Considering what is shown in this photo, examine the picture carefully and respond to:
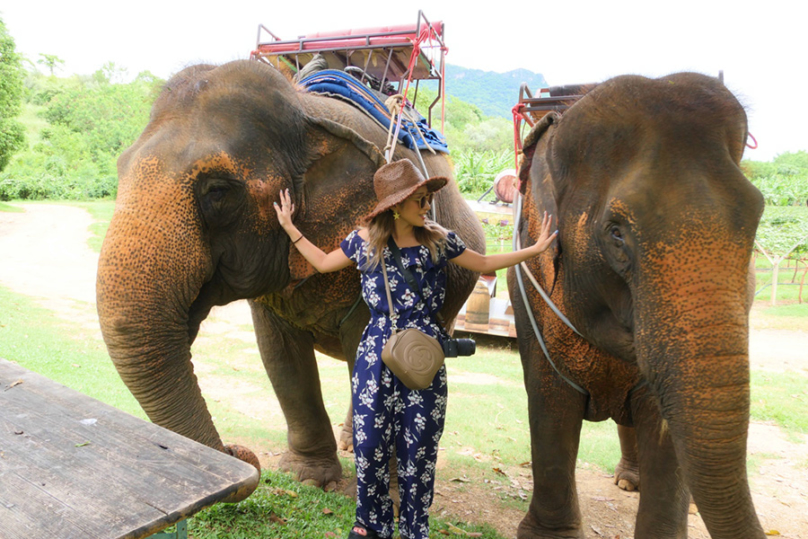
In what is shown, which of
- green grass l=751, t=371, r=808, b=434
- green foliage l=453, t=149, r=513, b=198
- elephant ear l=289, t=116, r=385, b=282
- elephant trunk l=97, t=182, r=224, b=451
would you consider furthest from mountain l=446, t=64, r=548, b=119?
elephant trunk l=97, t=182, r=224, b=451

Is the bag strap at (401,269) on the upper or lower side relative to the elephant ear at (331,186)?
lower

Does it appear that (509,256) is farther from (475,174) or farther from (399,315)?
(475,174)

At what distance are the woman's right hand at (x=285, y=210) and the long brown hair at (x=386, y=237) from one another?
1.27ft

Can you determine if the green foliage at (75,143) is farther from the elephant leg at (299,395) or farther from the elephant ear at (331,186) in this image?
the elephant ear at (331,186)

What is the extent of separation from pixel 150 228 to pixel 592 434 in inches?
198

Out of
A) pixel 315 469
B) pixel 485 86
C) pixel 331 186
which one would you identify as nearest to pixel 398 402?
pixel 331 186

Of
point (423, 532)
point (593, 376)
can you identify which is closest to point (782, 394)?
point (593, 376)

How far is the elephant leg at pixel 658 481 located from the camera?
2.97m

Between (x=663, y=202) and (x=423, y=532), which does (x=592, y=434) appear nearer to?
(x=423, y=532)

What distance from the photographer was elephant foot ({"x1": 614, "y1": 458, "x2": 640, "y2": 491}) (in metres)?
4.77

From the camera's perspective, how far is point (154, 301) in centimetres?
258

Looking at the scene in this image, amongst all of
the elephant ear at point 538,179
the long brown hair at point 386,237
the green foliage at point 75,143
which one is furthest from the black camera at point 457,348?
the green foliage at point 75,143

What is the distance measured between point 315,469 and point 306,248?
2.01 metres

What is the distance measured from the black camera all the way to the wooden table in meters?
1.18
